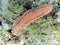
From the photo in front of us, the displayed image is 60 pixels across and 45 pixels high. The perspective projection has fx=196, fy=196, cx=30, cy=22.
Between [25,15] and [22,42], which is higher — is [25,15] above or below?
above

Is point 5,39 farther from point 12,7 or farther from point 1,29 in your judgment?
point 12,7

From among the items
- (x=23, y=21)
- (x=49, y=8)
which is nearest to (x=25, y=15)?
(x=23, y=21)

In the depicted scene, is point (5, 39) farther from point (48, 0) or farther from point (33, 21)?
point (48, 0)

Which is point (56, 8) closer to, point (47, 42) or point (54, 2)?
point (54, 2)

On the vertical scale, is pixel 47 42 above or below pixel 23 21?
below

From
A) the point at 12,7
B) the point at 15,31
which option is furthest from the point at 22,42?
the point at 12,7
